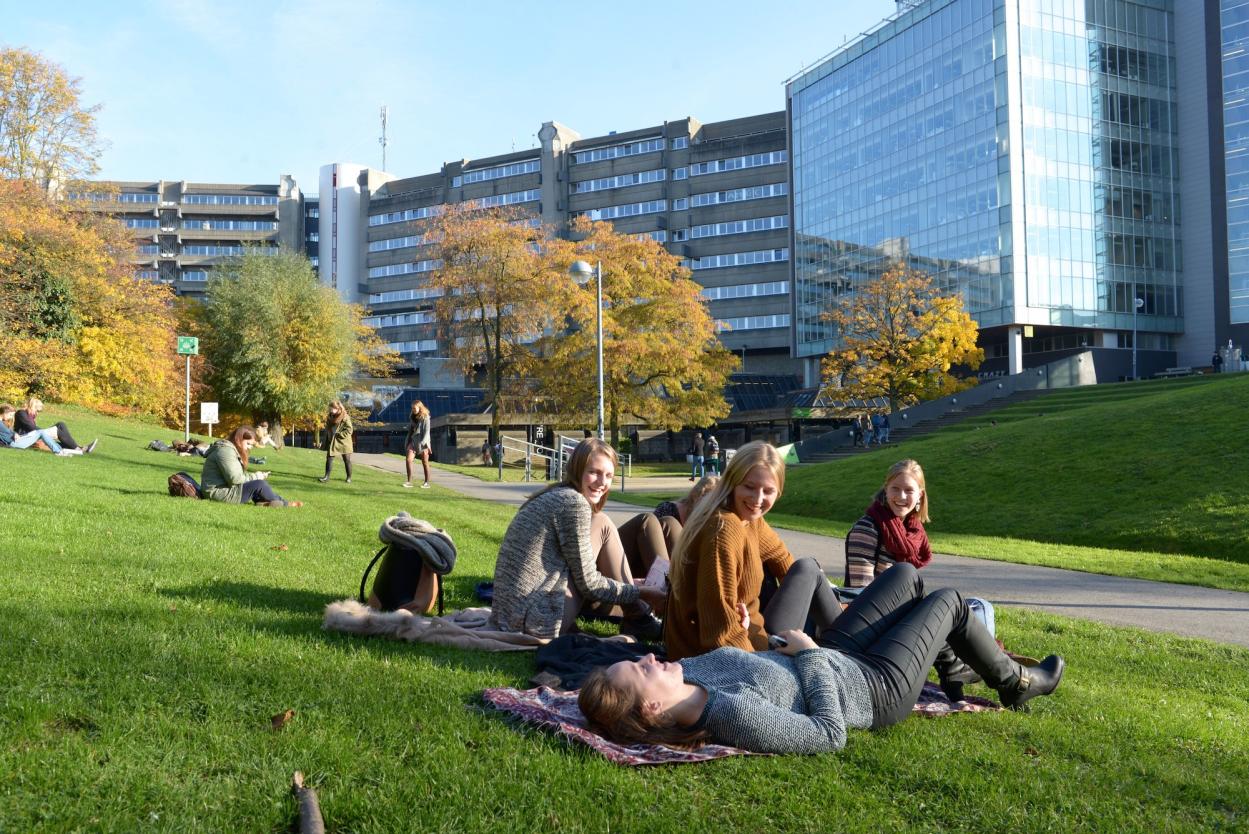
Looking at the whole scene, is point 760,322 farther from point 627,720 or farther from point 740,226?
point 627,720

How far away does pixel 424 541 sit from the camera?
648 centimetres

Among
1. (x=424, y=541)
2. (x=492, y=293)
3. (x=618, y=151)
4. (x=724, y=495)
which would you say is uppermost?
(x=618, y=151)

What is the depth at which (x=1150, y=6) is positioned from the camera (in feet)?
Result: 203

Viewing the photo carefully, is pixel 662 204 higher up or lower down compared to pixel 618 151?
lower down

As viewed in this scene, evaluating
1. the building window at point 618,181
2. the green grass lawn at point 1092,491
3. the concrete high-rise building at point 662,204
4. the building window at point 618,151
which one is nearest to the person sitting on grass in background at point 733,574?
the green grass lawn at point 1092,491

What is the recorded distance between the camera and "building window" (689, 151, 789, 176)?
8344 centimetres

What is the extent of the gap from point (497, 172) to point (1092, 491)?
83.7m

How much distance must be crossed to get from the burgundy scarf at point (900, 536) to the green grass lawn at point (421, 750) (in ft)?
4.07

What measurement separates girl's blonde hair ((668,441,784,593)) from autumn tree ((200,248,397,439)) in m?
42.9

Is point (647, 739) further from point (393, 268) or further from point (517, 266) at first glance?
point (393, 268)

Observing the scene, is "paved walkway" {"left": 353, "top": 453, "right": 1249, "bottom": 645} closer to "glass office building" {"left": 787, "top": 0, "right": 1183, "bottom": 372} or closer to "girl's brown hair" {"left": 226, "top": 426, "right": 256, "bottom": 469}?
"girl's brown hair" {"left": 226, "top": 426, "right": 256, "bottom": 469}

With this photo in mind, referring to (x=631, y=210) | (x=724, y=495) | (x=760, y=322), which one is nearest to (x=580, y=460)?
(x=724, y=495)

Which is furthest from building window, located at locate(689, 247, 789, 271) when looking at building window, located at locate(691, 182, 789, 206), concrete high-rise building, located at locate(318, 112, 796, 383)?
building window, located at locate(691, 182, 789, 206)

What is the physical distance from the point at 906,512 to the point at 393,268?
324ft
